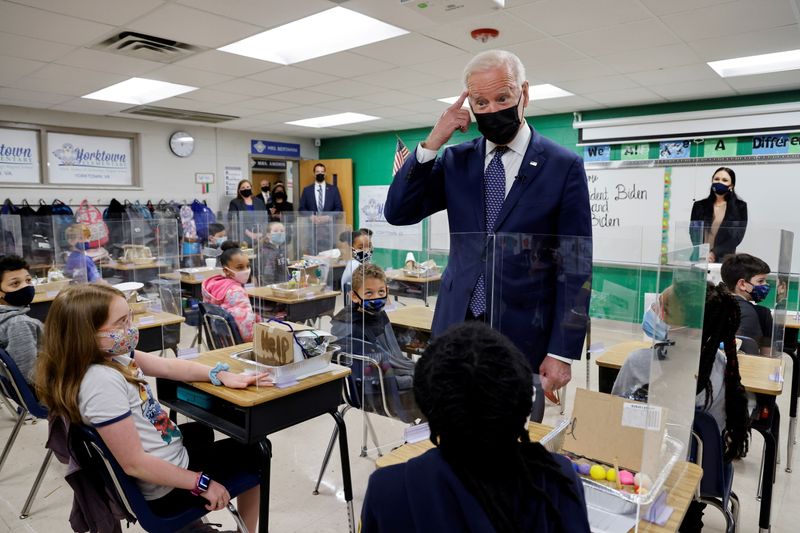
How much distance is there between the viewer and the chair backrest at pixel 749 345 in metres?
2.80

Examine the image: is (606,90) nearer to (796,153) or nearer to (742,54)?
(742,54)

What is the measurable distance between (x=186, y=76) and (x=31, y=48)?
4.30ft

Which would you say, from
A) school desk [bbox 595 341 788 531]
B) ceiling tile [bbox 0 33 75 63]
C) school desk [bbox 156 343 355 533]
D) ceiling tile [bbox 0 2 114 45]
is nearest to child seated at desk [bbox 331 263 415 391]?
school desk [bbox 156 343 355 533]

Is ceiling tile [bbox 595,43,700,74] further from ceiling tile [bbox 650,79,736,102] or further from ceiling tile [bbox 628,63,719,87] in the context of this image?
ceiling tile [bbox 650,79,736,102]

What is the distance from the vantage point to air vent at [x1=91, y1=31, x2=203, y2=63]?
165 inches

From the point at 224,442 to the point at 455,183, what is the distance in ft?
4.29

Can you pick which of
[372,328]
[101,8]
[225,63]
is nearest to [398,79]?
[225,63]

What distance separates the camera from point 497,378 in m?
0.78

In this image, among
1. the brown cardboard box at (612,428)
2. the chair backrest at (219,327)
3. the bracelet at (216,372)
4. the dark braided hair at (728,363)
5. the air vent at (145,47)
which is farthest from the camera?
the air vent at (145,47)

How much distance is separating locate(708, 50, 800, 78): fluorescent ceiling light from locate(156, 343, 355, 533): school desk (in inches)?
181

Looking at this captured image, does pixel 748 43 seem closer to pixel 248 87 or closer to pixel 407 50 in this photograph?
pixel 407 50

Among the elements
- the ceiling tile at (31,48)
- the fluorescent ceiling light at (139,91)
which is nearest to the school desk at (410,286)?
the ceiling tile at (31,48)

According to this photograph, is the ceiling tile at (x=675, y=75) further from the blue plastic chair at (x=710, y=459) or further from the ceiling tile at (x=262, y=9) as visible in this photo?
the blue plastic chair at (x=710, y=459)

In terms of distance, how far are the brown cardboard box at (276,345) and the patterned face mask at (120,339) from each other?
1.65 ft
